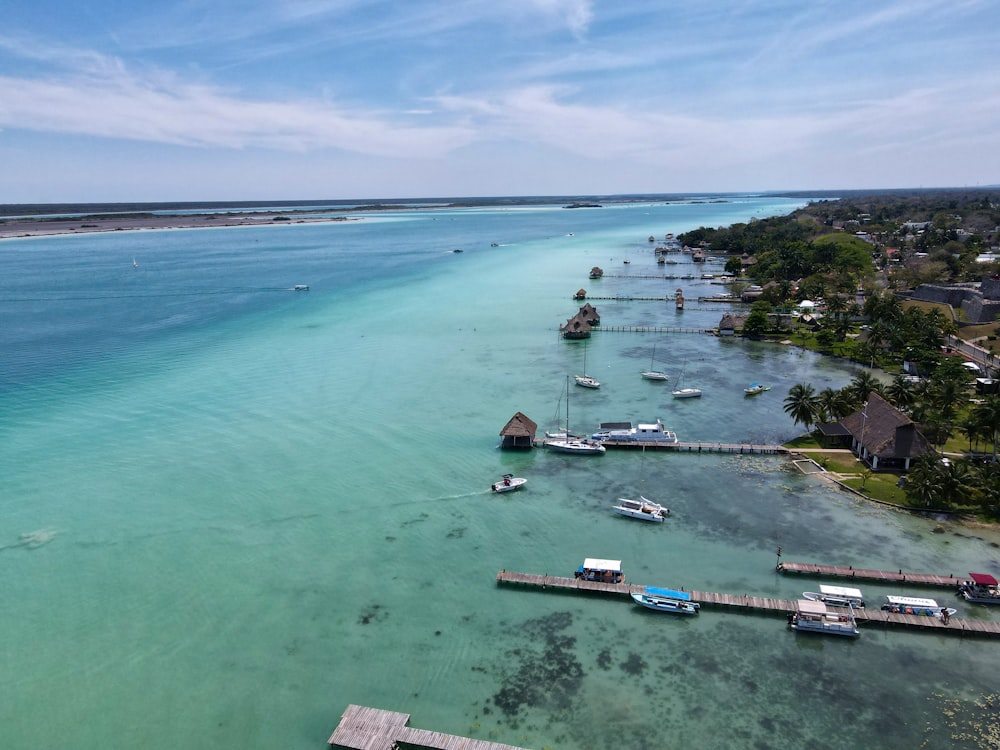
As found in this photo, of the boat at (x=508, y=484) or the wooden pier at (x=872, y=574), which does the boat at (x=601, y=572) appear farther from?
the boat at (x=508, y=484)

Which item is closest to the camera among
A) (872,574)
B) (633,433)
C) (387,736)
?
(387,736)

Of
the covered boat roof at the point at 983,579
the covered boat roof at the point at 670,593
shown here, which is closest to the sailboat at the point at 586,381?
the covered boat roof at the point at 670,593

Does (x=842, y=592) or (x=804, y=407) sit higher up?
(x=804, y=407)

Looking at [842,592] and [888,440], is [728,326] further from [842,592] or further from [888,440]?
[842,592]

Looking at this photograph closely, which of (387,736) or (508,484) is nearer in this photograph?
(387,736)

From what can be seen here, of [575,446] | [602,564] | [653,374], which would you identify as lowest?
[602,564]

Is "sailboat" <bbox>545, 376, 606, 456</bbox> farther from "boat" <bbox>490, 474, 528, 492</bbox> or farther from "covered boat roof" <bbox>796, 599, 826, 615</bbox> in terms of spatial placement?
"covered boat roof" <bbox>796, 599, 826, 615</bbox>

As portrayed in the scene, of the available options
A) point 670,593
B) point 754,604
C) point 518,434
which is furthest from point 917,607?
point 518,434
